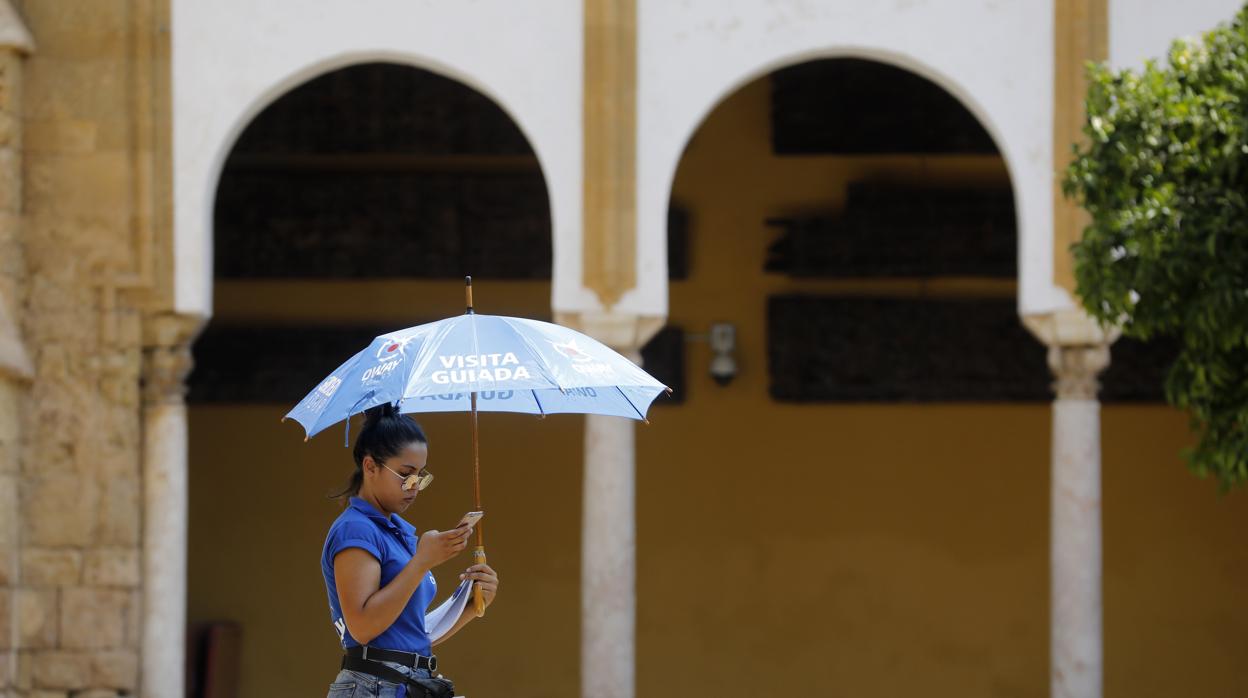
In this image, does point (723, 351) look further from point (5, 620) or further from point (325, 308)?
point (5, 620)

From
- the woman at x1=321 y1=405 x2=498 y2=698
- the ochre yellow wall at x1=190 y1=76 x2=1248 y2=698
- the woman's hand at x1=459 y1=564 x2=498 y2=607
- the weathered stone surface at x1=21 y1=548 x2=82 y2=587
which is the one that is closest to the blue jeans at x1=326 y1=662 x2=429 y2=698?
the woman at x1=321 y1=405 x2=498 y2=698

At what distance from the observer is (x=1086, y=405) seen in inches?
337

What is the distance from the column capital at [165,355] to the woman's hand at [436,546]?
491 cm

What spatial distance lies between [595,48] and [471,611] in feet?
15.8

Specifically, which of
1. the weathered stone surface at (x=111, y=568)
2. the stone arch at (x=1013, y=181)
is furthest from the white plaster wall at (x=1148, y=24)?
the weathered stone surface at (x=111, y=568)

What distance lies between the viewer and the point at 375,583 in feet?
12.5

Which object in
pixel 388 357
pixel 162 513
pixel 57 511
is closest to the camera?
pixel 388 357

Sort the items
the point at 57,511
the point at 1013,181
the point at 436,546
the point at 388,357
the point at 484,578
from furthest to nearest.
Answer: the point at 1013,181, the point at 57,511, the point at 388,357, the point at 484,578, the point at 436,546

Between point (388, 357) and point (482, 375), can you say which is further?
point (388, 357)

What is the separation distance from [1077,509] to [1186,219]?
2.63 meters

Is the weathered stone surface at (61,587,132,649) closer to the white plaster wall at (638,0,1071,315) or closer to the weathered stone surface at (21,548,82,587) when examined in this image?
the weathered stone surface at (21,548,82,587)

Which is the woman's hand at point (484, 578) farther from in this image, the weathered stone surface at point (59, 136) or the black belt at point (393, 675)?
the weathered stone surface at point (59, 136)

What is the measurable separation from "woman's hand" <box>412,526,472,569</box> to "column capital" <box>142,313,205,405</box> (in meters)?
4.91

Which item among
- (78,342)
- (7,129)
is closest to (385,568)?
(78,342)
